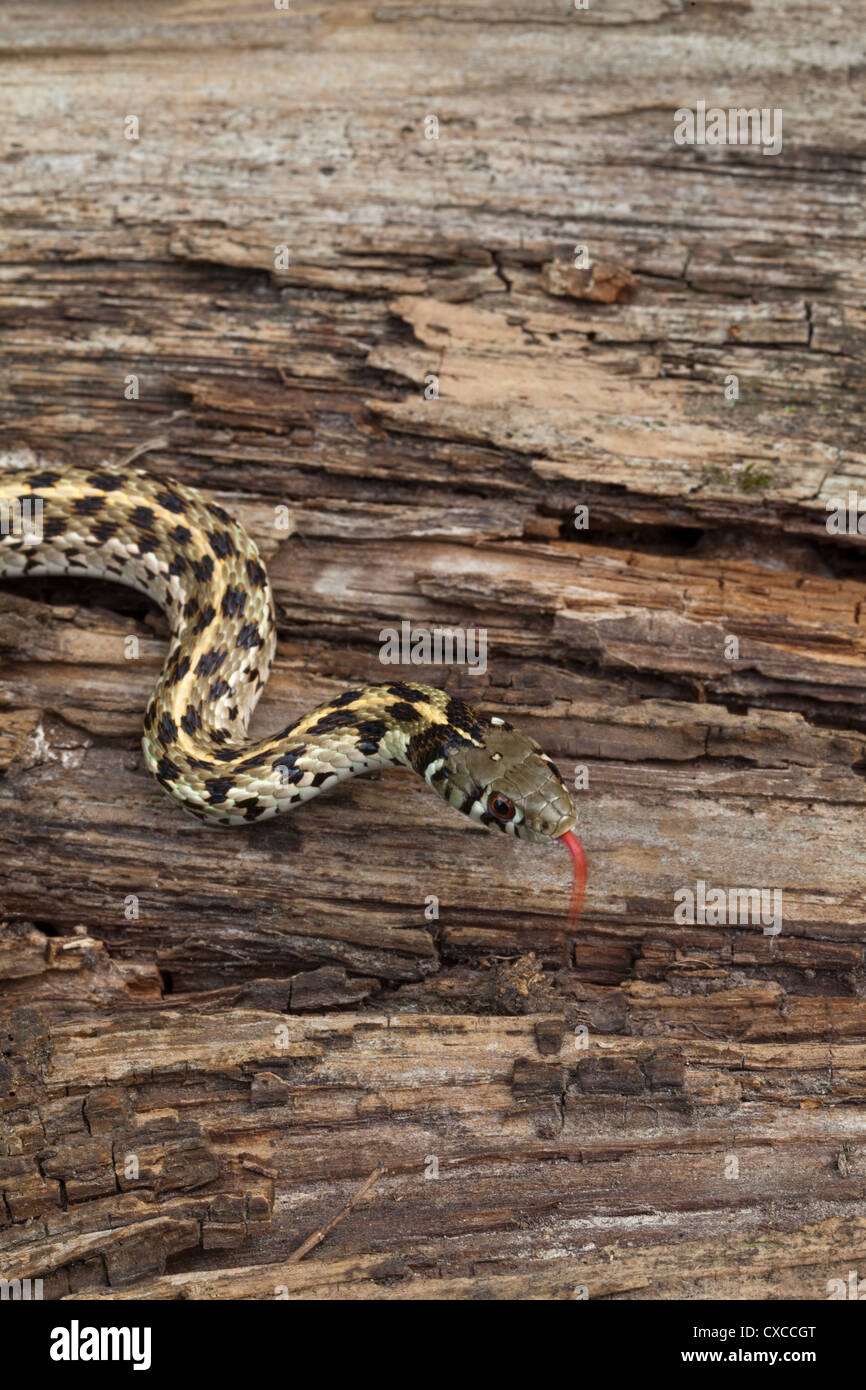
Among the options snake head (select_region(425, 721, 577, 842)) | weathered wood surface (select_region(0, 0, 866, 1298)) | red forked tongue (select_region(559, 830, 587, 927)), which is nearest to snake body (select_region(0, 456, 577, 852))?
snake head (select_region(425, 721, 577, 842))

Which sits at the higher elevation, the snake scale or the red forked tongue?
the snake scale

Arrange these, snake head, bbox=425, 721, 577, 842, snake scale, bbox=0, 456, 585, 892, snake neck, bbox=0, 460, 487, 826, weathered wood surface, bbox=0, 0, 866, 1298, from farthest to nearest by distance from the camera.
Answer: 1. snake neck, bbox=0, 460, 487, 826
2. snake scale, bbox=0, 456, 585, 892
3. snake head, bbox=425, 721, 577, 842
4. weathered wood surface, bbox=0, 0, 866, 1298

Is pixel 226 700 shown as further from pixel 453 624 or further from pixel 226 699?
pixel 453 624

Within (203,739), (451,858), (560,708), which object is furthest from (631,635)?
(203,739)

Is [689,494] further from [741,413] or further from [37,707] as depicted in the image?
[37,707]

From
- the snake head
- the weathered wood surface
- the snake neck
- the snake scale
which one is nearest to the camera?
the weathered wood surface

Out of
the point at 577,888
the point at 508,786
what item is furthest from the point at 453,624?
the point at 577,888

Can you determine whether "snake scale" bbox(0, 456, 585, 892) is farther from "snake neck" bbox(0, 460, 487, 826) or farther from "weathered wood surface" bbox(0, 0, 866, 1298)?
"weathered wood surface" bbox(0, 0, 866, 1298)

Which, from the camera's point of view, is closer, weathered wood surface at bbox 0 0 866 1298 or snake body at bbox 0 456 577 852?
weathered wood surface at bbox 0 0 866 1298
